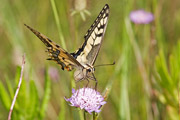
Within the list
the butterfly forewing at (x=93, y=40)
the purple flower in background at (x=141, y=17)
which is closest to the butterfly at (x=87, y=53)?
the butterfly forewing at (x=93, y=40)

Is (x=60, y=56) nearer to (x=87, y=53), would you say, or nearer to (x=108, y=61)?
(x=87, y=53)

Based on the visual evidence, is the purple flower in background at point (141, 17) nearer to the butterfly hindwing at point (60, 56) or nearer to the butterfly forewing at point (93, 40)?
the butterfly forewing at point (93, 40)

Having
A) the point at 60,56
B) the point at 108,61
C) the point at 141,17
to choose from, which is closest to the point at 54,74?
the point at 108,61

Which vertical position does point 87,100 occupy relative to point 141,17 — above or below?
below

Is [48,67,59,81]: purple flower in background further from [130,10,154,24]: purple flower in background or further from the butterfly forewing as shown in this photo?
the butterfly forewing

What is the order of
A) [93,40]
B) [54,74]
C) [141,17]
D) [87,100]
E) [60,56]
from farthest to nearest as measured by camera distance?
1. [54,74]
2. [141,17]
3. [93,40]
4. [60,56]
5. [87,100]

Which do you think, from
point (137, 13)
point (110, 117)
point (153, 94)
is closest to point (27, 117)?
point (153, 94)

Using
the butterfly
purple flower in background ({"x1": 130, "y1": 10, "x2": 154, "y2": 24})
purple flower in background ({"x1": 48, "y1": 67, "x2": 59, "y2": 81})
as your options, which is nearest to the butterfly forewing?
the butterfly
